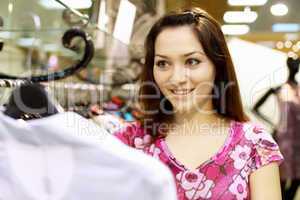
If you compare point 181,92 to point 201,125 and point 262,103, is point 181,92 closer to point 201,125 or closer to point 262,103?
point 201,125

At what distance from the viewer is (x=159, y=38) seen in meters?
0.84

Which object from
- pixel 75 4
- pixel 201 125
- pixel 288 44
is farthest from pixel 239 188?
pixel 288 44

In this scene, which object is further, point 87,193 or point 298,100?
point 298,100

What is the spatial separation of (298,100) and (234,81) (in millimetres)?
1146

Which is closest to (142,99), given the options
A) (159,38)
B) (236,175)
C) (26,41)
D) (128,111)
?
(159,38)

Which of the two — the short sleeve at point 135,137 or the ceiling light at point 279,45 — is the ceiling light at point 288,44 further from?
the short sleeve at point 135,137

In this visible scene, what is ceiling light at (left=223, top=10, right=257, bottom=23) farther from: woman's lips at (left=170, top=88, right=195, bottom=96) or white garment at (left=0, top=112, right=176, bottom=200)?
white garment at (left=0, top=112, right=176, bottom=200)

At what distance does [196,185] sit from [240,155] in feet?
0.33

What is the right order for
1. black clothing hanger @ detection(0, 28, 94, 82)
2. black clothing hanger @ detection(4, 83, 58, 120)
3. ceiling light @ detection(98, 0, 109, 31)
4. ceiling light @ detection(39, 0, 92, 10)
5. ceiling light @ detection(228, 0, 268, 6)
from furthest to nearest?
→ ceiling light @ detection(228, 0, 268, 6) → ceiling light @ detection(98, 0, 109, 31) → ceiling light @ detection(39, 0, 92, 10) → black clothing hanger @ detection(0, 28, 94, 82) → black clothing hanger @ detection(4, 83, 58, 120)

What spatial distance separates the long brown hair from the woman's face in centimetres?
2

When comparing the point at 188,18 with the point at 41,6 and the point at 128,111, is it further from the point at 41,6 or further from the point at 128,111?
the point at 128,111

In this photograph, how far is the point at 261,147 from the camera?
818mm

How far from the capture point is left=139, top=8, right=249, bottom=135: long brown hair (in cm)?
83

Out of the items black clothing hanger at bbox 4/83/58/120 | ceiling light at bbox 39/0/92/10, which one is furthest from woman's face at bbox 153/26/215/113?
ceiling light at bbox 39/0/92/10
